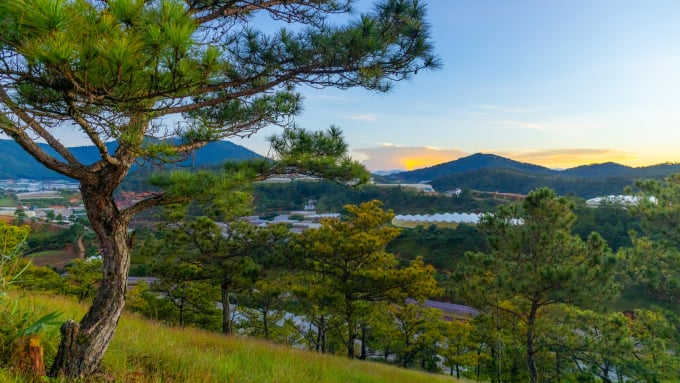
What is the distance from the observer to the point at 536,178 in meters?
70.1

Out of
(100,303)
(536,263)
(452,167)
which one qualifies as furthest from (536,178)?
(100,303)

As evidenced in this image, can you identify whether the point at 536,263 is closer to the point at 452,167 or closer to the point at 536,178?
the point at 536,178

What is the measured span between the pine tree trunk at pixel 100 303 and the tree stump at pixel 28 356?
122 millimetres

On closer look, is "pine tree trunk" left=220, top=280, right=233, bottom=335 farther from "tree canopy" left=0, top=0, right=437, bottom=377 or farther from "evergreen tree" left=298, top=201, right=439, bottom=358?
"tree canopy" left=0, top=0, right=437, bottom=377

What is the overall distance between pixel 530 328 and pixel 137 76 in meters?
10.6

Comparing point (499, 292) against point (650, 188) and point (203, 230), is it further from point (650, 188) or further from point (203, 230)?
point (203, 230)

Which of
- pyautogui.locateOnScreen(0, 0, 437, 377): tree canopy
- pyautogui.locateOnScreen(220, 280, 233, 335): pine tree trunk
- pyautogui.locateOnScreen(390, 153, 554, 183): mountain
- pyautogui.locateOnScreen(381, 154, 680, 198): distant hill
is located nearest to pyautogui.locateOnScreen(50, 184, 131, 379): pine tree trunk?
pyautogui.locateOnScreen(0, 0, 437, 377): tree canopy

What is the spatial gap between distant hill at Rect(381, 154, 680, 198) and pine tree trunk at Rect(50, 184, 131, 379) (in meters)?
34.3

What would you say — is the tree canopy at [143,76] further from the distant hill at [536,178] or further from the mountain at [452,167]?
the mountain at [452,167]

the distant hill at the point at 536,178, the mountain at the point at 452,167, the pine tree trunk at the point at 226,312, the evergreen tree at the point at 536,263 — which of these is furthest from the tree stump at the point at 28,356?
the mountain at the point at 452,167

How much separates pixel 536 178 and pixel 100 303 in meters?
79.1

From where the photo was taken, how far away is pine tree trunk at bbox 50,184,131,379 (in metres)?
2.38

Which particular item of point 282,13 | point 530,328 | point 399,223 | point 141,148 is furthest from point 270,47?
point 399,223

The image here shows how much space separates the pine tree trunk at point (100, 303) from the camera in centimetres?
238
